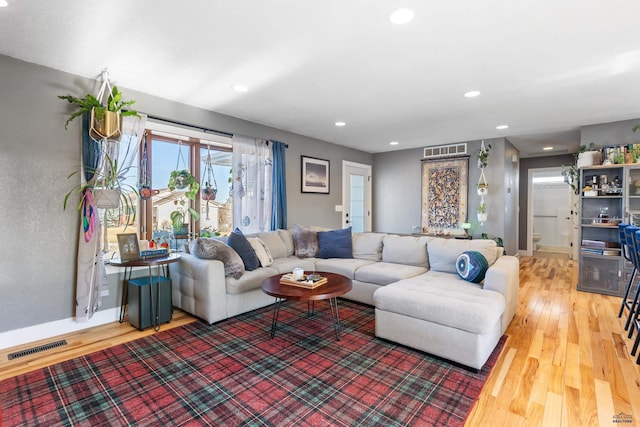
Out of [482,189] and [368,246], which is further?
[482,189]

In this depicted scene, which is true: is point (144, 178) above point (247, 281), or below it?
above

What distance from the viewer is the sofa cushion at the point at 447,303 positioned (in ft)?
7.21

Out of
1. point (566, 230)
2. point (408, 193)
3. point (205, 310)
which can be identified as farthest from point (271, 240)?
point (566, 230)

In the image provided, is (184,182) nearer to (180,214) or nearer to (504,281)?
(180,214)

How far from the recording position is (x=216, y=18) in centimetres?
201

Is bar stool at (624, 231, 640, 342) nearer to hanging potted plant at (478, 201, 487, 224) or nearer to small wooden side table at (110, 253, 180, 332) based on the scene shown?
hanging potted plant at (478, 201, 487, 224)

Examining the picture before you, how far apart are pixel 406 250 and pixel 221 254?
2.25 meters

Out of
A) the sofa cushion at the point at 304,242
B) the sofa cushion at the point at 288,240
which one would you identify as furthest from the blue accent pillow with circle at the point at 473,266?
the sofa cushion at the point at 288,240

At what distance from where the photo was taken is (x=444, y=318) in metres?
2.31

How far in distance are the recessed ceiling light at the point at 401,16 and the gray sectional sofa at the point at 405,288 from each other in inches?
80.4

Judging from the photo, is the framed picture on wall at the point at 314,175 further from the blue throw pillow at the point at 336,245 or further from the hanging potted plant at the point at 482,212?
the hanging potted plant at the point at 482,212

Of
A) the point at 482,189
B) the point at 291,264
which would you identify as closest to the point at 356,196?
the point at 482,189

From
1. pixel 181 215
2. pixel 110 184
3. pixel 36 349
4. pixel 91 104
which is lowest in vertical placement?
pixel 36 349

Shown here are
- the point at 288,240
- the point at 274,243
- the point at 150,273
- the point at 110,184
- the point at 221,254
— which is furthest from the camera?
the point at 288,240
